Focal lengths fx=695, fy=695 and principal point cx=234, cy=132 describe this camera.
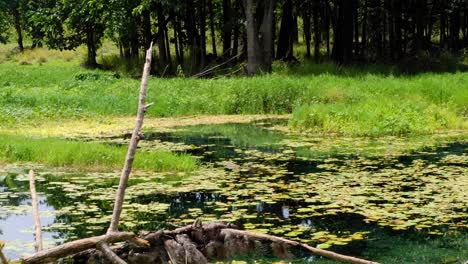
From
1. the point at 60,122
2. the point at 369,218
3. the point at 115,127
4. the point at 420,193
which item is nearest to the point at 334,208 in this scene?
the point at 369,218

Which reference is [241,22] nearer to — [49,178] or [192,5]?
[192,5]

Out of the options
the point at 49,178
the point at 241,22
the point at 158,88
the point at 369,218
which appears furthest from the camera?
the point at 241,22

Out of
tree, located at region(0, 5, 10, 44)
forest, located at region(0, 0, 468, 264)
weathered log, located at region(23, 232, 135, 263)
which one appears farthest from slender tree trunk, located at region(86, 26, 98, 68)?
weathered log, located at region(23, 232, 135, 263)

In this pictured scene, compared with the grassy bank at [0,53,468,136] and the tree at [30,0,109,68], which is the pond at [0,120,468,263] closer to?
the grassy bank at [0,53,468,136]

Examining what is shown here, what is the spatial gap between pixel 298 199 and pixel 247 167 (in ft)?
8.77

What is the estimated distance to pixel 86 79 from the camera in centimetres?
2884

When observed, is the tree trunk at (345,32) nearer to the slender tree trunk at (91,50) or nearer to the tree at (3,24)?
the slender tree trunk at (91,50)

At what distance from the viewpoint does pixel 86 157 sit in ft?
38.8

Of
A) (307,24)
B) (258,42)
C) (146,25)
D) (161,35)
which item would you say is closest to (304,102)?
(258,42)

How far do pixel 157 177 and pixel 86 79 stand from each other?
746 inches

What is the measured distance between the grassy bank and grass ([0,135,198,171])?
5.40 m

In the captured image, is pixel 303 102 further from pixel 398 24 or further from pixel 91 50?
pixel 91 50

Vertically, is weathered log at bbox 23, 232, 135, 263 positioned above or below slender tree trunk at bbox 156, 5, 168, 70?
below

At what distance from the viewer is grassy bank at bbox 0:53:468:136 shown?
1627 cm
